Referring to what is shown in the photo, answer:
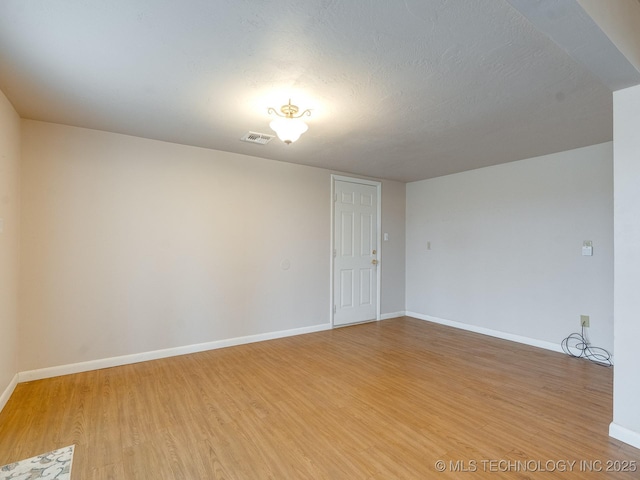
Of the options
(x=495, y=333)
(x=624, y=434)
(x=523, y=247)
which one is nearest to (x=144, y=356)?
(x=624, y=434)

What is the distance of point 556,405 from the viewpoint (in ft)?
8.02

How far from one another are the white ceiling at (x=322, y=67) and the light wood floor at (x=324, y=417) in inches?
88.4

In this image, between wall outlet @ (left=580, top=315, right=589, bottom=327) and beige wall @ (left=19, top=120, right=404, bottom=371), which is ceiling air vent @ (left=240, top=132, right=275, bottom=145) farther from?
wall outlet @ (left=580, top=315, right=589, bottom=327)

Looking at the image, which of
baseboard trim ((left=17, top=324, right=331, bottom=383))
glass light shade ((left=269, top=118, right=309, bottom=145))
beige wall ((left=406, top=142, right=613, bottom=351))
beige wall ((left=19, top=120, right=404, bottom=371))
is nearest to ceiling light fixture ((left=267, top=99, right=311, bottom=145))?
glass light shade ((left=269, top=118, right=309, bottom=145))

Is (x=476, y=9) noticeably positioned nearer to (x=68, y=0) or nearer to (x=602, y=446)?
(x=68, y=0)

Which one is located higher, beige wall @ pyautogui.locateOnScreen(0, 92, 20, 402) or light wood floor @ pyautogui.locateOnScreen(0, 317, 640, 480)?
beige wall @ pyautogui.locateOnScreen(0, 92, 20, 402)

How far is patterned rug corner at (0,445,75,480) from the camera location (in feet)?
5.52

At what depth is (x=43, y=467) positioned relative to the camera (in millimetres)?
1755

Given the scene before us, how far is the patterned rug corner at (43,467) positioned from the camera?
1.68m

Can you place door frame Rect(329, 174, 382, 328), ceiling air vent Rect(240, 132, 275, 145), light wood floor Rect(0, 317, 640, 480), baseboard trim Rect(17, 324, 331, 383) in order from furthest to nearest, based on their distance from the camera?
door frame Rect(329, 174, 382, 328) < ceiling air vent Rect(240, 132, 275, 145) < baseboard trim Rect(17, 324, 331, 383) < light wood floor Rect(0, 317, 640, 480)

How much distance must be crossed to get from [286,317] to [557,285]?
3.33m

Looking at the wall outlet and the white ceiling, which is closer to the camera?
the white ceiling

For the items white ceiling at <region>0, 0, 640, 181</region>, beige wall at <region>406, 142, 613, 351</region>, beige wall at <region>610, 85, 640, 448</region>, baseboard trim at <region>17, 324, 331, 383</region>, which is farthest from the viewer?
beige wall at <region>406, 142, 613, 351</region>

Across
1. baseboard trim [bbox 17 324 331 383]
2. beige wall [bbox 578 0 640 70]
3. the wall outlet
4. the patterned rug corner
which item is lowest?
the patterned rug corner
